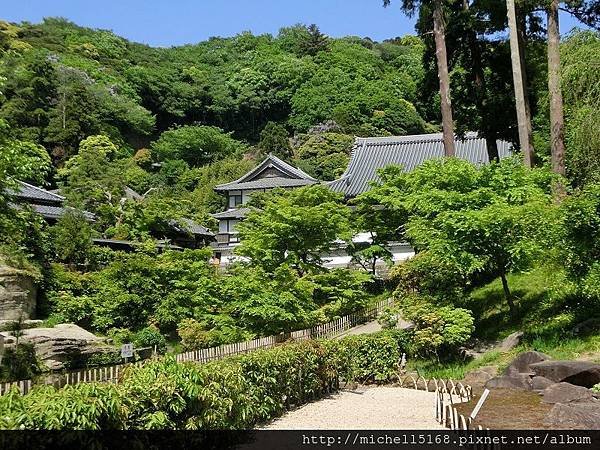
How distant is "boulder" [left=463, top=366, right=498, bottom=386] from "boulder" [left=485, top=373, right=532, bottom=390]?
29.3 inches

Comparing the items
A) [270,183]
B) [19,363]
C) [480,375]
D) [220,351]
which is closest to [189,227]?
[270,183]

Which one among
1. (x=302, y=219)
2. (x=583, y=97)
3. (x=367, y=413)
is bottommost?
(x=367, y=413)

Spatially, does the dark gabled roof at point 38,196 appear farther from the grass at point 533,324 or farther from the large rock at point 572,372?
the large rock at point 572,372

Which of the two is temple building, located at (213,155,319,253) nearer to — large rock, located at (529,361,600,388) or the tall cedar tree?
the tall cedar tree

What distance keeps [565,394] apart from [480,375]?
293 cm

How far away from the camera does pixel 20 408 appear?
4738 millimetres

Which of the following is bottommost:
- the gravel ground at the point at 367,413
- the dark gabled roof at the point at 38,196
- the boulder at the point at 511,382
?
the gravel ground at the point at 367,413

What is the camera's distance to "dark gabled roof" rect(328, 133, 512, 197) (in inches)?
1196

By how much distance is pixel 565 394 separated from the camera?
9.09 m

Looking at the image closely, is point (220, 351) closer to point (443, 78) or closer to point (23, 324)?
point (23, 324)

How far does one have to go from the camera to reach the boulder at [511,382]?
1022 centimetres

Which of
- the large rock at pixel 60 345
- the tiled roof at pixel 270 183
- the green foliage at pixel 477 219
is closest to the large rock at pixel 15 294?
the large rock at pixel 60 345

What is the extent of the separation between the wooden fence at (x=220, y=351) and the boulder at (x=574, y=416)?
5826mm

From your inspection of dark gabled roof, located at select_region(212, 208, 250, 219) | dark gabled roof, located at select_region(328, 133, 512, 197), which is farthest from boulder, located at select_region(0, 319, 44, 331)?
dark gabled roof, located at select_region(328, 133, 512, 197)
